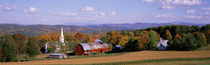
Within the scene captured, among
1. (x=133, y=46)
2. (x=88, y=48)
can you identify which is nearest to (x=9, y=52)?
(x=88, y=48)

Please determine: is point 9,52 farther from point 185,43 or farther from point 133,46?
point 185,43

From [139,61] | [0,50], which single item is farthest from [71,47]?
[139,61]

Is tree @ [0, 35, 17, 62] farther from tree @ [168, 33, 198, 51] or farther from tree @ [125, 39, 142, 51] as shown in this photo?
tree @ [168, 33, 198, 51]

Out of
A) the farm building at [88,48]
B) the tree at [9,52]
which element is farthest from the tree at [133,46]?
the tree at [9,52]

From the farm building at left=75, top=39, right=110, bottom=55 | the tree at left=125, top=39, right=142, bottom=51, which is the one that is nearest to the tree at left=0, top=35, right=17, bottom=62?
the farm building at left=75, top=39, right=110, bottom=55

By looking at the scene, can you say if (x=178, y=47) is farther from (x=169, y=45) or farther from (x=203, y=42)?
(x=203, y=42)

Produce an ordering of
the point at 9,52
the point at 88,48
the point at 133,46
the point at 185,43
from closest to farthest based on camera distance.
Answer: the point at 9,52 < the point at 185,43 < the point at 133,46 < the point at 88,48

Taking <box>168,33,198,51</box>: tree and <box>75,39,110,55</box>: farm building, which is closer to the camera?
<box>168,33,198,51</box>: tree

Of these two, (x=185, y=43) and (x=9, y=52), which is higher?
(x=185, y=43)

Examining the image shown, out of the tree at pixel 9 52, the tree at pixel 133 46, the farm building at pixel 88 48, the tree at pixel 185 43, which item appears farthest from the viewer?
the farm building at pixel 88 48

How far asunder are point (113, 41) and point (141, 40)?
2289 cm

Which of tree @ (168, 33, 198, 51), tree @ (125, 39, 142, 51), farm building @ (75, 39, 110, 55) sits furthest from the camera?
farm building @ (75, 39, 110, 55)

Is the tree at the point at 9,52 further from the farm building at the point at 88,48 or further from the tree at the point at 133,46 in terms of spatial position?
the tree at the point at 133,46

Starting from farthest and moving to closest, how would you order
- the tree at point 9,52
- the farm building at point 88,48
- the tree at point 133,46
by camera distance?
the farm building at point 88,48 < the tree at point 133,46 < the tree at point 9,52
